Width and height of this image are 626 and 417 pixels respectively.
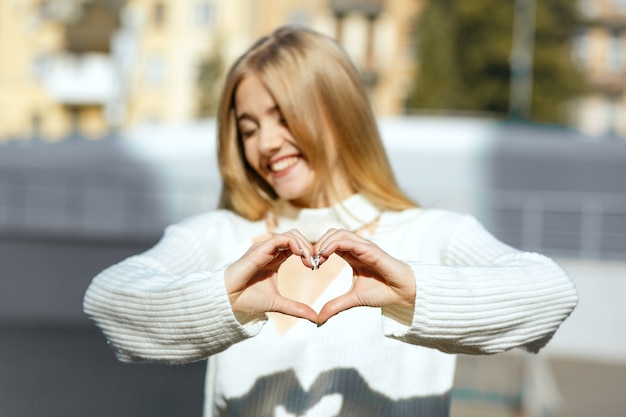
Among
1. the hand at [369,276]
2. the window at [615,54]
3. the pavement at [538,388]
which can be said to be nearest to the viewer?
the hand at [369,276]

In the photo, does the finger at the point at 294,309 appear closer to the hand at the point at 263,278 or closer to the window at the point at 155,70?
the hand at the point at 263,278

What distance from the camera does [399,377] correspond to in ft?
5.81

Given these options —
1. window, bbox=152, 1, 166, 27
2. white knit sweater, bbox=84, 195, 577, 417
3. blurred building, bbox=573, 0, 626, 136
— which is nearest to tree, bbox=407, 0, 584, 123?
window, bbox=152, 1, 166, 27

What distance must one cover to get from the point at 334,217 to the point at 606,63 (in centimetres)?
4270

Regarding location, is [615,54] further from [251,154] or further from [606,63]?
[251,154]

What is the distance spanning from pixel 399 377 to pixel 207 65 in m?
26.2

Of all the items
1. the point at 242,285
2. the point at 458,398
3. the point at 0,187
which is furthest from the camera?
the point at 0,187

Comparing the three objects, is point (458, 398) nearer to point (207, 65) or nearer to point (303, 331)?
Result: point (303, 331)

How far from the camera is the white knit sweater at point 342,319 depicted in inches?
58.2

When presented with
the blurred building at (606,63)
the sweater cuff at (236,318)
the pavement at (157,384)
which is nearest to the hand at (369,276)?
the sweater cuff at (236,318)

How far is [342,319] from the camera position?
5.87 ft

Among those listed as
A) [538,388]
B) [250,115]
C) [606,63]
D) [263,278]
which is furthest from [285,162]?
[606,63]

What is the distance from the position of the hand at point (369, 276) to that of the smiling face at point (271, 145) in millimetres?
406

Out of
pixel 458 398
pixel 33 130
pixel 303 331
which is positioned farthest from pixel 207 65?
pixel 303 331
